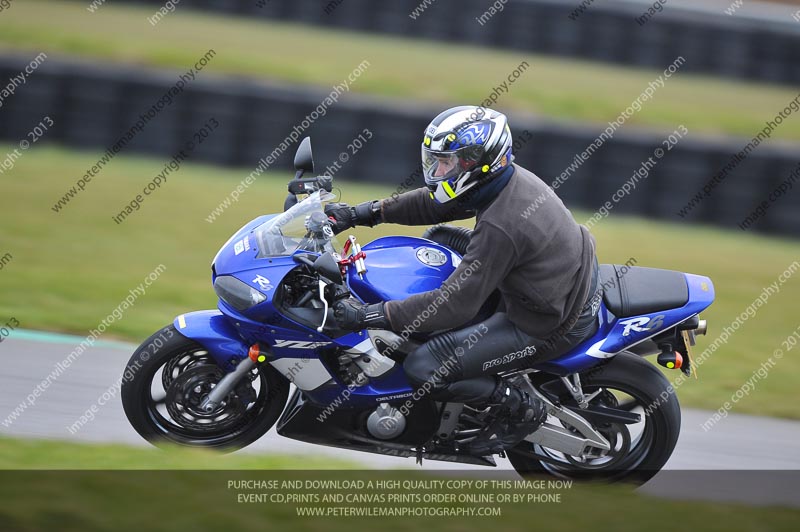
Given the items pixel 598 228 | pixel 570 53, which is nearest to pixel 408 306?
pixel 598 228

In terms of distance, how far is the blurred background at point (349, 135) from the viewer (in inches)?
302

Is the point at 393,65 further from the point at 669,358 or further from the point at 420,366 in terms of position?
the point at 420,366

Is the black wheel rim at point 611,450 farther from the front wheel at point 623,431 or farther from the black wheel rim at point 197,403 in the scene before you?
the black wheel rim at point 197,403

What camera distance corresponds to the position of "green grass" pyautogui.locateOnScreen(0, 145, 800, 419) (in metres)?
7.08

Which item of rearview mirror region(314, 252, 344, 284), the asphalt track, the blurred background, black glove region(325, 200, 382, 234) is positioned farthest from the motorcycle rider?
the blurred background

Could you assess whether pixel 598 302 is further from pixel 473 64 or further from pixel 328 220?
pixel 473 64

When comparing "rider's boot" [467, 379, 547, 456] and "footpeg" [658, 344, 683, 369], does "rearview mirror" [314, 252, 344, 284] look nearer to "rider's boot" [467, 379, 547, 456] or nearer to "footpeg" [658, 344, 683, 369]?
"rider's boot" [467, 379, 547, 456]

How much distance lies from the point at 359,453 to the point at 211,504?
63.6 inches

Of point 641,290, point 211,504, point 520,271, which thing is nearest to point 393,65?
point 641,290

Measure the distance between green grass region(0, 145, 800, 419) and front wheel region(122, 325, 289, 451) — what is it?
6.69ft

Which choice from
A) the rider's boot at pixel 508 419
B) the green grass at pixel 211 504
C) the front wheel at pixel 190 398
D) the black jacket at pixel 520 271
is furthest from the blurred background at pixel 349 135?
the rider's boot at pixel 508 419

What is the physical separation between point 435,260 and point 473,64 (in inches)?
491

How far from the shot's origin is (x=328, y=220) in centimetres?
475

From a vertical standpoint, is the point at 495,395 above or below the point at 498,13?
above
